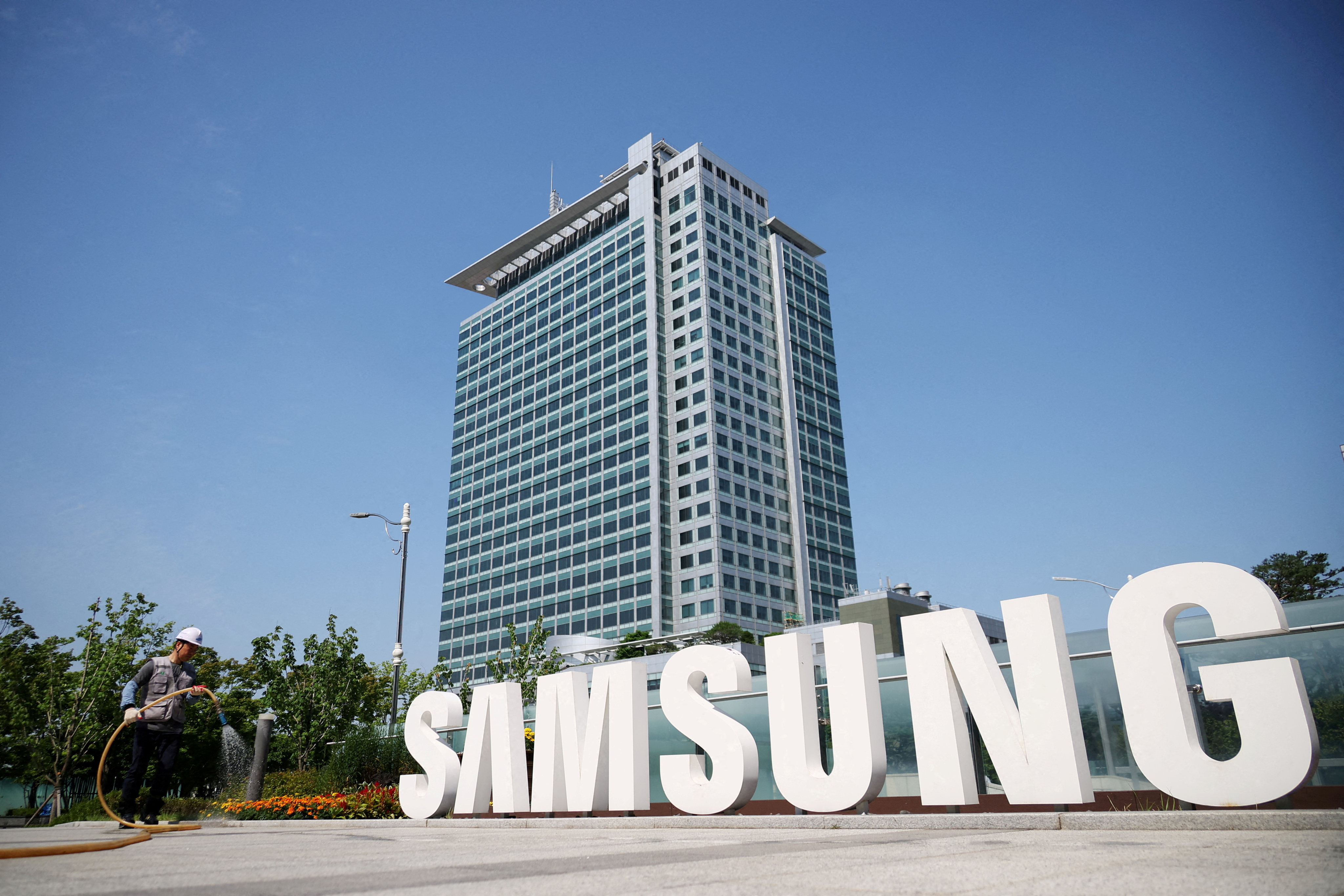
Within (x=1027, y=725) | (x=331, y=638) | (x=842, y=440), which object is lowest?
(x=1027, y=725)

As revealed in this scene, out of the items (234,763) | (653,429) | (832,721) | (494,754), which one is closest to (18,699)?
(234,763)

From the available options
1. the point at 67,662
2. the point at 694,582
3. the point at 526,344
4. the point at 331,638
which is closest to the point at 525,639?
the point at 694,582

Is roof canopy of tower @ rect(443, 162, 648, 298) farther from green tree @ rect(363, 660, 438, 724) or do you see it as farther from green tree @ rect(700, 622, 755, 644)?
green tree @ rect(363, 660, 438, 724)

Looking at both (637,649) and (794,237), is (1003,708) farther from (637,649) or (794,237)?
(794,237)

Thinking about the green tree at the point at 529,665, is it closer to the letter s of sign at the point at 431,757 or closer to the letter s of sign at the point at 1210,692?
the letter s of sign at the point at 431,757

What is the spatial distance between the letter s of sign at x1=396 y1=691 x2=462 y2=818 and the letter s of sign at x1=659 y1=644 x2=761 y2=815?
482cm

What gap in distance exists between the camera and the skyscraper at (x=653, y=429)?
305 ft

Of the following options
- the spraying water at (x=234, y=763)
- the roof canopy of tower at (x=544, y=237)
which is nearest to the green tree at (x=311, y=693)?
the spraying water at (x=234, y=763)

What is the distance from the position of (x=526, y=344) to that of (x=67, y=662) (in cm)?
8318

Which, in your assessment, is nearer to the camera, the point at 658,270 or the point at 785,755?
the point at 785,755

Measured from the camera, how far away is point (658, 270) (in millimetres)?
105562

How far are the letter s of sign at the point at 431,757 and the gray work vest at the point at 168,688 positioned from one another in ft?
17.5

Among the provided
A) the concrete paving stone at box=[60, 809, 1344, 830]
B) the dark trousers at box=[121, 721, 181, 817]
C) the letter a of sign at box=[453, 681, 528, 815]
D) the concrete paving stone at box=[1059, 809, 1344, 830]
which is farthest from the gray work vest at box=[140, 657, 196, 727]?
the concrete paving stone at box=[1059, 809, 1344, 830]

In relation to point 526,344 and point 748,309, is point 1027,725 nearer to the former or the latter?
point 748,309
